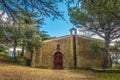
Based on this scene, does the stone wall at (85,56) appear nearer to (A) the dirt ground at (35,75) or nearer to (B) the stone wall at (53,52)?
(B) the stone wall at (53,52)

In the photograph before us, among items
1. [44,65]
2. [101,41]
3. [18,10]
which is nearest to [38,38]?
[44,65]

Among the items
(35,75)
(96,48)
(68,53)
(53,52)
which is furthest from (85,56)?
(35,75)

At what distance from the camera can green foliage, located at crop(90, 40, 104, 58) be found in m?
32.3

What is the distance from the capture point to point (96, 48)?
32719 mm

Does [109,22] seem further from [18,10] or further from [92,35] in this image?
[18,10]

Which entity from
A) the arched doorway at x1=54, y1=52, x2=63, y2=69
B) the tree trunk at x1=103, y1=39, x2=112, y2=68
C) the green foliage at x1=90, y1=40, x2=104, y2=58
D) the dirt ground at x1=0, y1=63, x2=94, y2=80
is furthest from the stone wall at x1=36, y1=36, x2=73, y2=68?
the dirt ground at x1=0, y1=63, x2=94, y2=80

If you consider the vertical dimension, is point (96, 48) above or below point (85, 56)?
above

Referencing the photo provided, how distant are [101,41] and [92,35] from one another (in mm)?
1463

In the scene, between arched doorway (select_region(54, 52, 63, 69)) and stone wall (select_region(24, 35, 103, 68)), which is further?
arched doorway (select_region(54, 52, 63, 69))

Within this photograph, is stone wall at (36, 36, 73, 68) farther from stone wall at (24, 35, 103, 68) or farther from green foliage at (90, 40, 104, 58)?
green foliage at (90, 40, 104, 58)

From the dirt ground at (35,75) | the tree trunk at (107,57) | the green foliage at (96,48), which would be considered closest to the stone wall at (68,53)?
the green foliage at (96,48)

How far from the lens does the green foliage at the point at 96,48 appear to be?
1270 inches

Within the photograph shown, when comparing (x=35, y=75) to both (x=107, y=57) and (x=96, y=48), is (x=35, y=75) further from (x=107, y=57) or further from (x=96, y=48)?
(x=96, y=48)

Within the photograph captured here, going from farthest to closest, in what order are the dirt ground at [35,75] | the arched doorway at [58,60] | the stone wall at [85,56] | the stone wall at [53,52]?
the arched doorway at [58,60], the stone wall at [53,52], the stone wall at [85,56], the dirt ground at [35,75]
